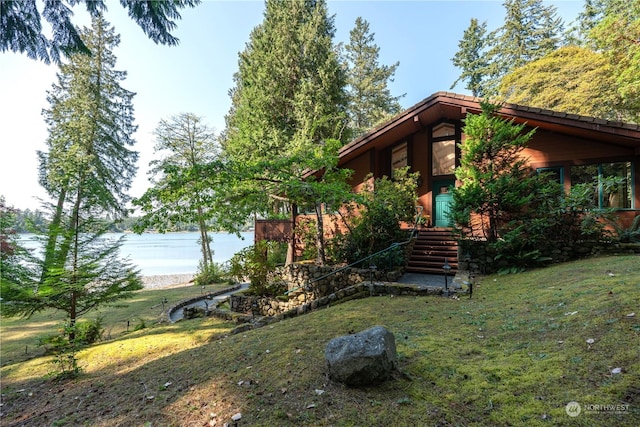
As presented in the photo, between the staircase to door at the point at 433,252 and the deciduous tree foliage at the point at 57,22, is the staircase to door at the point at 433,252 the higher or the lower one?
the lower one

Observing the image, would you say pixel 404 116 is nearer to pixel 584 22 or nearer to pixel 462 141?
pixel 462 141

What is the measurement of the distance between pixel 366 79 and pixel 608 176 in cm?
2017

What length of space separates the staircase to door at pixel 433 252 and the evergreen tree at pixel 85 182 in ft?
27.5

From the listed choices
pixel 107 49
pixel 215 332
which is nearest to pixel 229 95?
pixel 107 49

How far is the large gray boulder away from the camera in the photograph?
2.53 meters

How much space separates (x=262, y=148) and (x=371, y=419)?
15025 mm

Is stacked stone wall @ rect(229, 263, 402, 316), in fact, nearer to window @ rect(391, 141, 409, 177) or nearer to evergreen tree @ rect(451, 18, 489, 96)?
window @ rect(391, 141, 409, 177)

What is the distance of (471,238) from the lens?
322 inches

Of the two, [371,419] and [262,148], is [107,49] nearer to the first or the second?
[262,148]

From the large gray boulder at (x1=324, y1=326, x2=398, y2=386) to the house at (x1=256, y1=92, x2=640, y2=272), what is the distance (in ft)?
27.6

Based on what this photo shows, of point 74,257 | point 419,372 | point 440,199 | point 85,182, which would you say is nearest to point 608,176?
point 440,199

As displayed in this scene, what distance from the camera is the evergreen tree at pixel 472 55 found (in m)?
27.2

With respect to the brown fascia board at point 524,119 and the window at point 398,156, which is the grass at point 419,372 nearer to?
the brown fascia board at point 524,119

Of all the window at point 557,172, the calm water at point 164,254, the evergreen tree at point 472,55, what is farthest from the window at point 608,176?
the evergreen tree at point 472,55
